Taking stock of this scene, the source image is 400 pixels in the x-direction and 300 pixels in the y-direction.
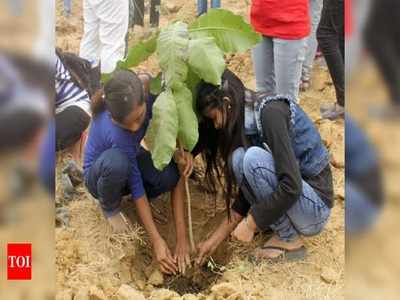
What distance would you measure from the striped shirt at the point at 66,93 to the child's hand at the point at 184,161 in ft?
1.21

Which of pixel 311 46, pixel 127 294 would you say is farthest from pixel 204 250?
pixel 311 46

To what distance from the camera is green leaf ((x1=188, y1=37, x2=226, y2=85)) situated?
10.0 feet

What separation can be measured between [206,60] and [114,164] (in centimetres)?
53

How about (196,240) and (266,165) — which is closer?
(266,165)

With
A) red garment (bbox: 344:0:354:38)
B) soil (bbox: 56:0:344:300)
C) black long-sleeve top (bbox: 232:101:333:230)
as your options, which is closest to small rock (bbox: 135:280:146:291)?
soil (bbox: 56:0:344:300)

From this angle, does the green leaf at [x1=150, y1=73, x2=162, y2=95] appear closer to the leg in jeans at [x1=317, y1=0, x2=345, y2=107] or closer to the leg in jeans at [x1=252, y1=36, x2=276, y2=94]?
the leg in jeans at [x1=252, y1=36, x2=276, y2=94]

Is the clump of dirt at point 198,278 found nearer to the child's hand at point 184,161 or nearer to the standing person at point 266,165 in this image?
the standing person at point 266,165

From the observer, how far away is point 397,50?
3021 mm

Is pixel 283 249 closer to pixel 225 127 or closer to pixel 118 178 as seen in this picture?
pixel 225 127

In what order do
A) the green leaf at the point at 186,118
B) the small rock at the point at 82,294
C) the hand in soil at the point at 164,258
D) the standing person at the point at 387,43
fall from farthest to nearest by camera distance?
the hand in soil at the point at 164,258, the small rock at the point at 82,294, the green leaf at the point at 186,118, the standing person at the point at 387,43

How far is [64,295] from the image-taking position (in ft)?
10.6

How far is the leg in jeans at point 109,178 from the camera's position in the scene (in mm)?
3240

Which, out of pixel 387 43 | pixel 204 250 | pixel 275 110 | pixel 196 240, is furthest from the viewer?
pixel 196 240

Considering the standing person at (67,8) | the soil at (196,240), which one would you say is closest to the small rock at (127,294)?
the soil at (196,240)
